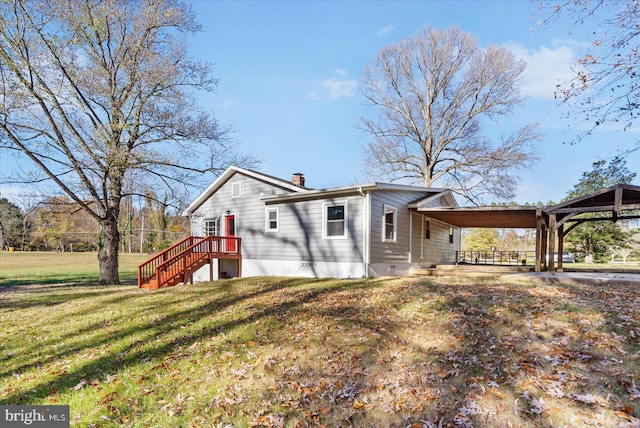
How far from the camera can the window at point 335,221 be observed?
12.5 metres

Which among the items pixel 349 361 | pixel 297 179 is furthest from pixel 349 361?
pixel 297 179

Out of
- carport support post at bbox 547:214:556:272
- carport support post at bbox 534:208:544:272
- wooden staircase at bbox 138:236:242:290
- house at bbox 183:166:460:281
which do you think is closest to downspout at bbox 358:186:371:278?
house at bbox 183:166:460:281

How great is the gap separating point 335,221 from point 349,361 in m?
7.99

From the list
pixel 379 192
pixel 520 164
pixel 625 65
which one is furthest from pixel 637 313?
pixel 520 164

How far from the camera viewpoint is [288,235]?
46.1 ft

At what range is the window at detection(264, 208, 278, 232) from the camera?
14.7 meters

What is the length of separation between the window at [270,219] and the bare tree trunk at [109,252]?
6.25 m

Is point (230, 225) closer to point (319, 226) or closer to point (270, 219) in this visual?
point (270, 219)

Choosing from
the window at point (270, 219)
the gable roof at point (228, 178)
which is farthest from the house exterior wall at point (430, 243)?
the window at point (270, 219)

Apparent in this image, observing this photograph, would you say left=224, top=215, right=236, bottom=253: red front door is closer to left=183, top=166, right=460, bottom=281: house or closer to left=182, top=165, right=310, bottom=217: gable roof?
left=183, top=166, right=460, bottom=281: house

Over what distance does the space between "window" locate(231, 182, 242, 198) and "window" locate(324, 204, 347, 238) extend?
17.2 ft

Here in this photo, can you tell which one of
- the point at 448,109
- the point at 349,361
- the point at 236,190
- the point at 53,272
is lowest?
the point at 53,272

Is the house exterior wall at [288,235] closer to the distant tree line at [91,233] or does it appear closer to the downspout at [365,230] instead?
the downspout at [365,230]

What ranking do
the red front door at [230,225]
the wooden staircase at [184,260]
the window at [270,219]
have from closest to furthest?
the wooden staircase at [184,260] → the window at [270,219] → the red front door at [230,225]
